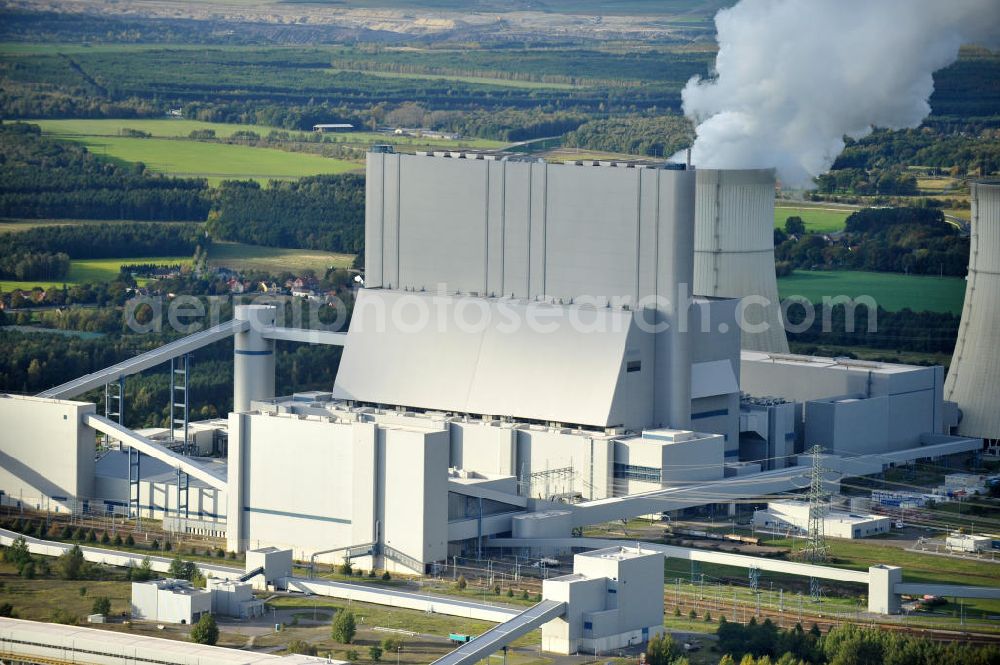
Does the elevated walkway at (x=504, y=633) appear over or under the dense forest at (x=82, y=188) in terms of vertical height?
under

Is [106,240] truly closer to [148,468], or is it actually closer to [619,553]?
[148,468]

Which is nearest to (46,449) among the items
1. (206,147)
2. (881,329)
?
(881,329)

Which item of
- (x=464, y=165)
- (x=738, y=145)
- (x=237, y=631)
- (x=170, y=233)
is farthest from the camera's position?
(x=170, y=233)

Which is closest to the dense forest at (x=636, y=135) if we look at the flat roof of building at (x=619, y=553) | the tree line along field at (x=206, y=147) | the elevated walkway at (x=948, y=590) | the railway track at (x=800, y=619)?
the tree line along field at (x=206, y=147)

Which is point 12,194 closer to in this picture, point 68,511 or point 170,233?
point 170,233

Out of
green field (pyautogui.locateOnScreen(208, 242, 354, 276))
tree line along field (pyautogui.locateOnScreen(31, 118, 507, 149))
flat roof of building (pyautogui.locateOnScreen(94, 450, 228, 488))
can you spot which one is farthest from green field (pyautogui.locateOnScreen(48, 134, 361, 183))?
flat roof of building (pyautogui.locateOnScreen(94, 450, 228, 488))

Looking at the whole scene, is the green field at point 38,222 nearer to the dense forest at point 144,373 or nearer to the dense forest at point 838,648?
the dense forest at point 144,373

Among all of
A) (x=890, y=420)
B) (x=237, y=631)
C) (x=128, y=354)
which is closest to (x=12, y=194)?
(x=128, y=354)

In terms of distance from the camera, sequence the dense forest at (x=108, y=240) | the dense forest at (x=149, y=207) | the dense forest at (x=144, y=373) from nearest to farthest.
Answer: the dense forest at (x=144, y=373), the dense forest at (x=108, y=240), the dense forest at (x=149, y=207)
